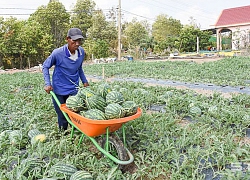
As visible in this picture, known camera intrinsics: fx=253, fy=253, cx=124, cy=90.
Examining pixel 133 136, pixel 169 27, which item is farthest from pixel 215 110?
pixel 169 27

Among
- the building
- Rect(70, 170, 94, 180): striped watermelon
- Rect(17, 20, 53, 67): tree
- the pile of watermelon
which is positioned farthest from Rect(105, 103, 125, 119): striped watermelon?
the building

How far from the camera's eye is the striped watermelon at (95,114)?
9.39 feet

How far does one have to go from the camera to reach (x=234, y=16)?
28578 millimetres

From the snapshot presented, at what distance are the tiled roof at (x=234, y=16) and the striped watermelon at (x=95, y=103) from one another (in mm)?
27291

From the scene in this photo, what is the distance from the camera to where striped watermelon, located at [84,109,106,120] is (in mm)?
2863

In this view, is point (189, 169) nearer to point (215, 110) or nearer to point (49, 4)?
point (215, 110)

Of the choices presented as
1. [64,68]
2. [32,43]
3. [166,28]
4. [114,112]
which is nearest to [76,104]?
[114,112]

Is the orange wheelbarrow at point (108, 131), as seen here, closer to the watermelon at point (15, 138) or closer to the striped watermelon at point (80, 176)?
the striped watermelon at point (80, 176)

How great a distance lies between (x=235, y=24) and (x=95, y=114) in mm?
27730

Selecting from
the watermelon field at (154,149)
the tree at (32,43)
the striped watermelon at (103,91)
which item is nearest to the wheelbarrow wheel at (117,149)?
the watermelon field at (154,149)

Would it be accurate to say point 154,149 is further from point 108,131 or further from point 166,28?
point 166,28

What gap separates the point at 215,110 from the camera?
14.7 feet

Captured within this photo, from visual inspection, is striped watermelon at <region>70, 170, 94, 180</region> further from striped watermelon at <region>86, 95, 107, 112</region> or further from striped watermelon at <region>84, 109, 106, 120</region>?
striped watermelon at <region>86, 95, 107, 112</region>

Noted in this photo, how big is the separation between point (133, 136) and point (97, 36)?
29.8 metres
